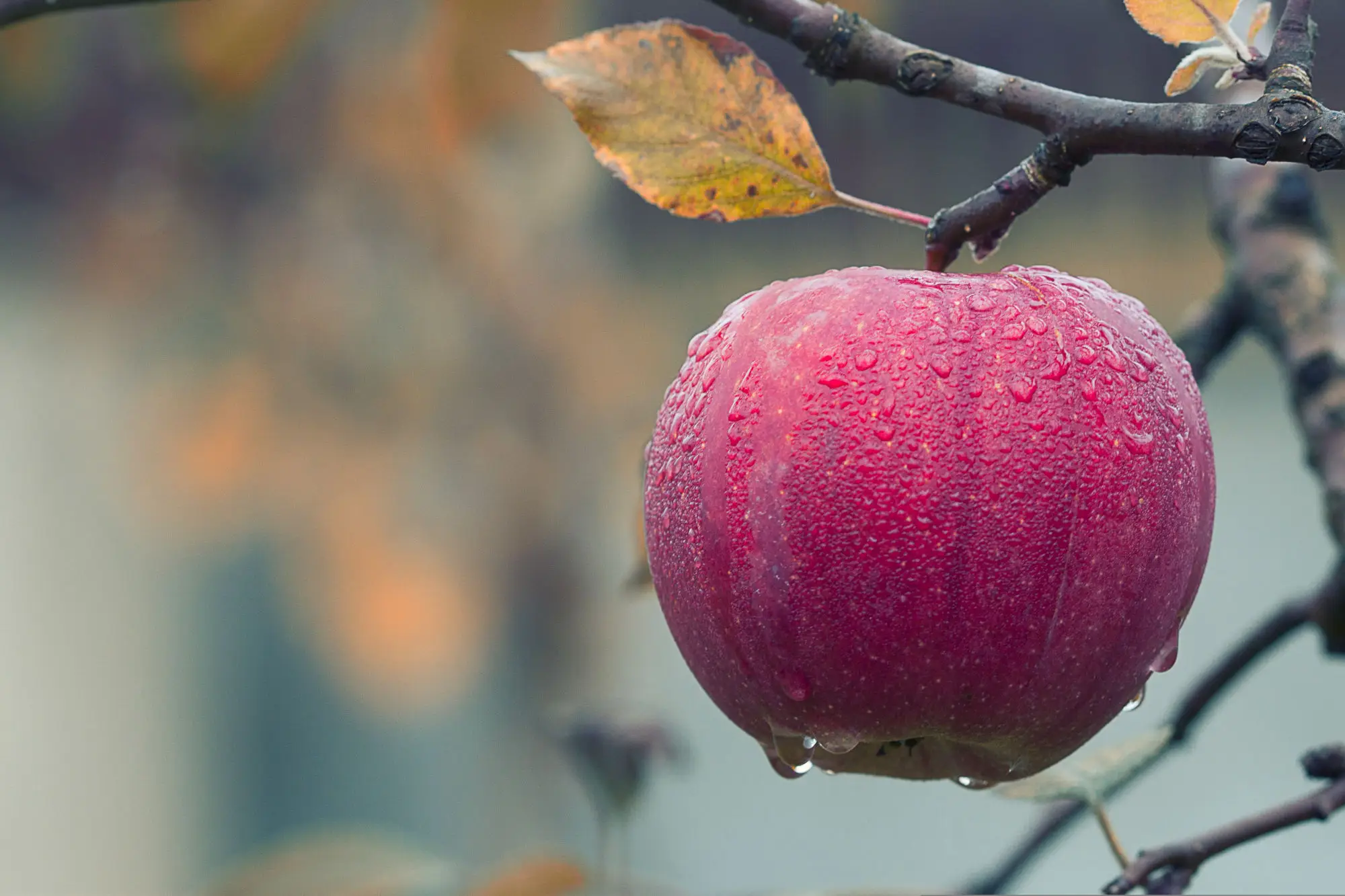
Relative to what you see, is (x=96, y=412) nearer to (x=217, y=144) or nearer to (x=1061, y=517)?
(x=217, y=144)

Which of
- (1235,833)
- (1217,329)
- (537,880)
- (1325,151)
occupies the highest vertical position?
(1325,151)

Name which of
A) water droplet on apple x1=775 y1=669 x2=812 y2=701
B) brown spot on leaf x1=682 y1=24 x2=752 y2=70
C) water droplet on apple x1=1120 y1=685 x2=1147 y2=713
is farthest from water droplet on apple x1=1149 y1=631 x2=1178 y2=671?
brown spot on leaf x1=682 y1=24 x2=752 y2=70

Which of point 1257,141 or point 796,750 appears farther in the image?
point 796,750

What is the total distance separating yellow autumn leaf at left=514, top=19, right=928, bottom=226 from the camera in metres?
0.37

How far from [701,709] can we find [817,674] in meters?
2.64

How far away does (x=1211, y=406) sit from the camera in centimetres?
238

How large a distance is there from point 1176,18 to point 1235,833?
0.29 metres

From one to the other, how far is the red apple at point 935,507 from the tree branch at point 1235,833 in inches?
4.3

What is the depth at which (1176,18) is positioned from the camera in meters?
0.35

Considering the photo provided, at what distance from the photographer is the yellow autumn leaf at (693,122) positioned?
1.23 feet

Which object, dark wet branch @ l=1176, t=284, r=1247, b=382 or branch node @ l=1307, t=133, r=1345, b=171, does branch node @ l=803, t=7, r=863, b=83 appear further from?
Answer: dark wet branch @ l=1176, t=284, r=1247, b=382

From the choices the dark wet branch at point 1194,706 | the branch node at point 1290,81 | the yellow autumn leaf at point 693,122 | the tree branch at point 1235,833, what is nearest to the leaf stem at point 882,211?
the yellow autumn leaf at point 693,122

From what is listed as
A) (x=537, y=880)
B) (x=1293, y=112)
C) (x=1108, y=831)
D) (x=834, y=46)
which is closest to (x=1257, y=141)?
(x=1293, y=112)

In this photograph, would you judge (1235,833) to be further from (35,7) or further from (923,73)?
(35,7)
